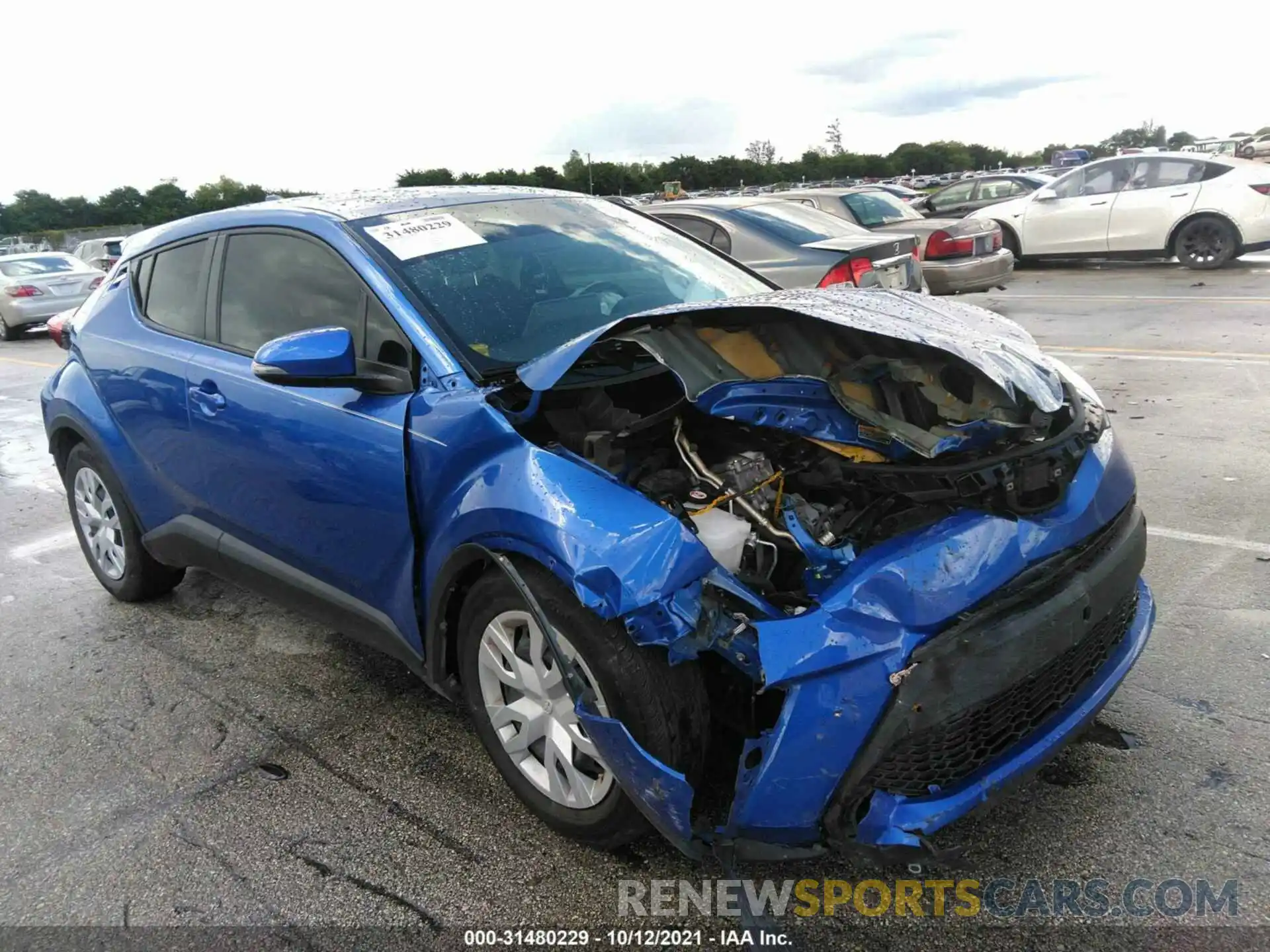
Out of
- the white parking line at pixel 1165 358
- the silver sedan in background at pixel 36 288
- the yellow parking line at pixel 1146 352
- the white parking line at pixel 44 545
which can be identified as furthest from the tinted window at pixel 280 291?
the silver sedan in background at pixel 36 288

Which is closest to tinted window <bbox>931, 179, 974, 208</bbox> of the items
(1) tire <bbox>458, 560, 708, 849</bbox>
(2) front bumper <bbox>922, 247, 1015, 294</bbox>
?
(2) front bumper <bbox>922, 247, 1015, 294</bbox>

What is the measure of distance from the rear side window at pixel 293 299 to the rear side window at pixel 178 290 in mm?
192

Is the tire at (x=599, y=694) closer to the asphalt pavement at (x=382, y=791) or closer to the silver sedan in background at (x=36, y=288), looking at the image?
the asphalt pavement at (x=382, y=791)

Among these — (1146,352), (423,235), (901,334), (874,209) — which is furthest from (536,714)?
(874,209)

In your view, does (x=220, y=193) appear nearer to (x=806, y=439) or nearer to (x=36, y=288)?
(x=36, y=288)

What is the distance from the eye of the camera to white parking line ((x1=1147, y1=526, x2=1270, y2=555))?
4.07 m

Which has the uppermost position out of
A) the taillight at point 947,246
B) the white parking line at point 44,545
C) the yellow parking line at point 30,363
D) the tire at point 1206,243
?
the taillight at point 947,246

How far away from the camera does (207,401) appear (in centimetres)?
342

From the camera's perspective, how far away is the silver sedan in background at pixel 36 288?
16.3m

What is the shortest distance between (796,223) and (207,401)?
554cm

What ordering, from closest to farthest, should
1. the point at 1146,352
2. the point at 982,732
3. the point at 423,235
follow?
the point at 982,732
the point at 423,235
the point at 1146,352

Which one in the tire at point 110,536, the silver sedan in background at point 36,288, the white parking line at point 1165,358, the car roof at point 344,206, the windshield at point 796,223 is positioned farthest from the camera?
the silver sedan in background at point 36,288

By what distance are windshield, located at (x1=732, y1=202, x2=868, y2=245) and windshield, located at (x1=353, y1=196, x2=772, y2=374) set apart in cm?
374

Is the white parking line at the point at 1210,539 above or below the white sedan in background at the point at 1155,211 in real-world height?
below
